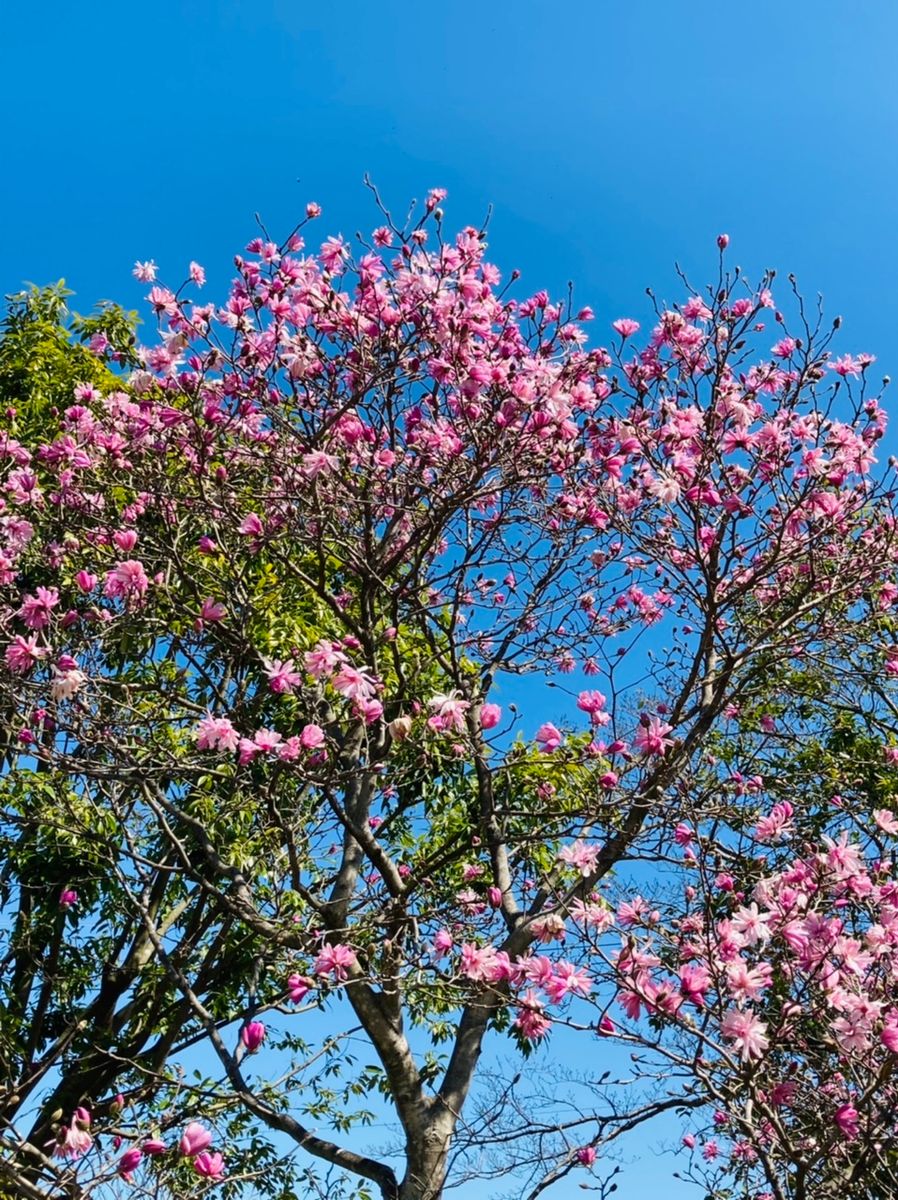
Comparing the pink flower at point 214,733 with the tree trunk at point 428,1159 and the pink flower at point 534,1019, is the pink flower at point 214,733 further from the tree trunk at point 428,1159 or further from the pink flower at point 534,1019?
the tree trunk at point 428,1159

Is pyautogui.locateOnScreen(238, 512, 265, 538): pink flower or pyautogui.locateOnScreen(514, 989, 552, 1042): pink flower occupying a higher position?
pyautogui.locateOnScreen(238, 512, 265, 538): pink flower

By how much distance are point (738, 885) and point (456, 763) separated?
1.80m

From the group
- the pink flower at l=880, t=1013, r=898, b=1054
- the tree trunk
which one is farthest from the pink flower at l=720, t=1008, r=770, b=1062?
the tree trunk

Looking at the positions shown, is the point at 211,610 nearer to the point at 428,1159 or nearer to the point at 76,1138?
the point at 76,1138

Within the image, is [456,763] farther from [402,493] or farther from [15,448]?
[15,448]

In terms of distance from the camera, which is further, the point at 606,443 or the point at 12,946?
the point at 12,946

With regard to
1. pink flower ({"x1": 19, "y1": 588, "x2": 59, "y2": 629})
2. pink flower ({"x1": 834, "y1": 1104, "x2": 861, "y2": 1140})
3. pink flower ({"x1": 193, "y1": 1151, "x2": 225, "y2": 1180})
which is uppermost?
pink flower ({"x1": 19, "y1": 588, "x2": 59, "y2": 629})

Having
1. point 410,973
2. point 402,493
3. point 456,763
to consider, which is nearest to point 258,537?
point 402,493

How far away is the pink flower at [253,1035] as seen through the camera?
382 cm

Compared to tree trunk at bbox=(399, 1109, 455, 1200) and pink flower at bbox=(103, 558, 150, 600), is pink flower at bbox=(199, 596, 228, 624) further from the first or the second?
tree trunk at bbox=(399, 1109, 455, 1200)

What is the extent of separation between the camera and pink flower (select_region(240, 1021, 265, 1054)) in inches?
151

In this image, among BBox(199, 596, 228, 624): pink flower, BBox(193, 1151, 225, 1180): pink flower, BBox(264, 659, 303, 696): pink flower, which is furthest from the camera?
BBox(199, 596, 228, 624): pink flower

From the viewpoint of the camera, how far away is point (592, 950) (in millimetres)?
3568

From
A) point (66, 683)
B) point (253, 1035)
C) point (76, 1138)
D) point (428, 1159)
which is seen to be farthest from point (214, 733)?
point (428, 1159)
